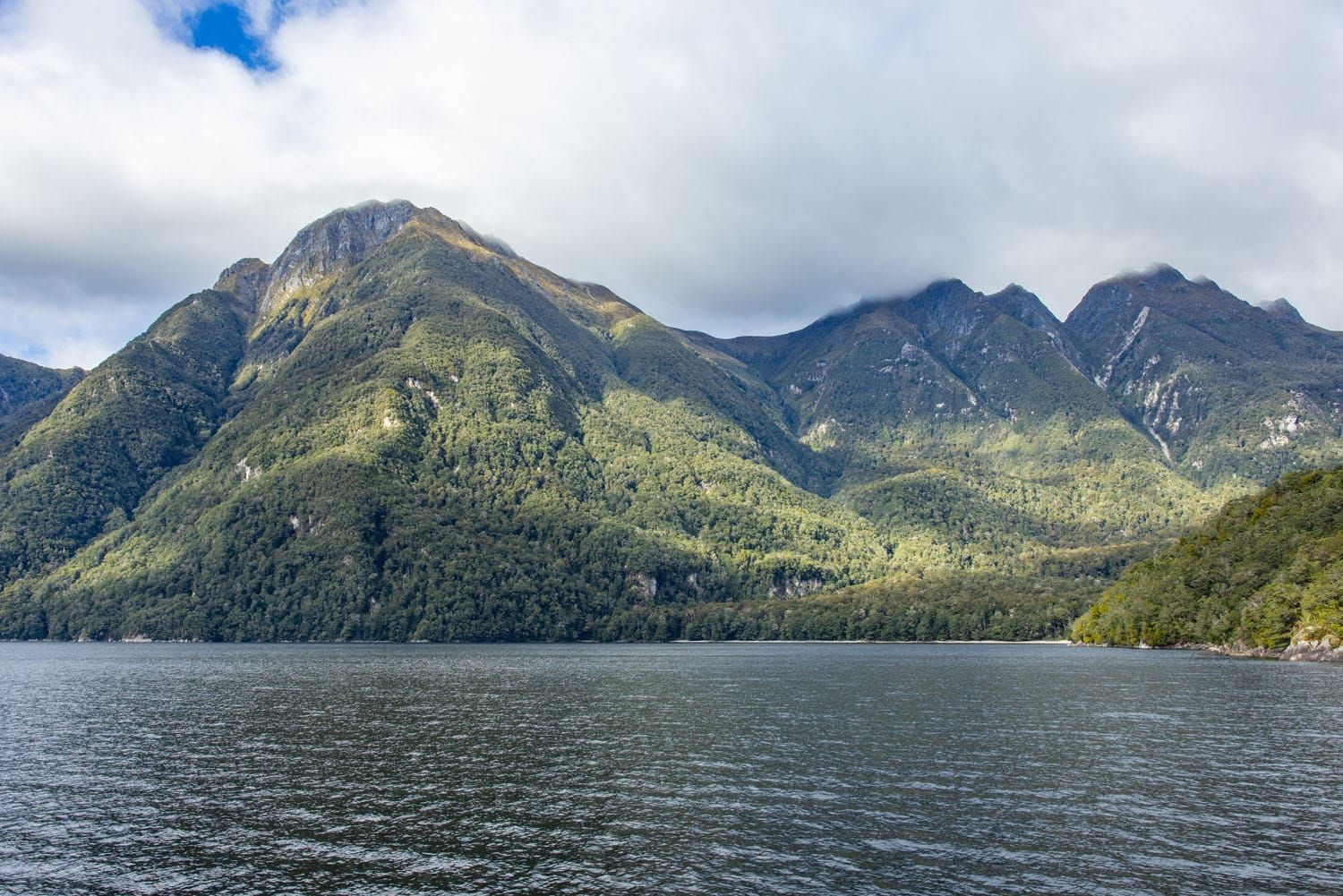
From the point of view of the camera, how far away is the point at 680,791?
50.1 meters

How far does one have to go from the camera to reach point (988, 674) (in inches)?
4953

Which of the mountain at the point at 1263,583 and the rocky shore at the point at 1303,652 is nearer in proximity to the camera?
the rocky shore at the point at 1303,652

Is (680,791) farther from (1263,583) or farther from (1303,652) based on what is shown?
(1263,583)

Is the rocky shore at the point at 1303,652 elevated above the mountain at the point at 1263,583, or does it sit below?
below

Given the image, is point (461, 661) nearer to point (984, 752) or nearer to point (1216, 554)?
point (984, 752)

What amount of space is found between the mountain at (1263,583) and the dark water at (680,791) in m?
43.7

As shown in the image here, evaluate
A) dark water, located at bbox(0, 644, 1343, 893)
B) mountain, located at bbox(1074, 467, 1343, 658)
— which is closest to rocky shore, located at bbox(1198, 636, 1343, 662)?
mountain, located at bbox(1074, 467, 1343, 658)

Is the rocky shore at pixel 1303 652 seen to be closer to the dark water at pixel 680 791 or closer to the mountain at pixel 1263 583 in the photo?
the mountain at pixel 1263 583

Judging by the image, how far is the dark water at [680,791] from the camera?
3606 cm

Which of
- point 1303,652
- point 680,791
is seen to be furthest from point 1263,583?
point 680,791

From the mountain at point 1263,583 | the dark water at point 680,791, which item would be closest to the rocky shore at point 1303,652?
the mountain at point 1263,583

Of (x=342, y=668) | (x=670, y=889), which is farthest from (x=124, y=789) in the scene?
(x=342, y=668)

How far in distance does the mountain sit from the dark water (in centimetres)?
4367

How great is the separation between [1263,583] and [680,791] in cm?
14668
